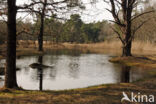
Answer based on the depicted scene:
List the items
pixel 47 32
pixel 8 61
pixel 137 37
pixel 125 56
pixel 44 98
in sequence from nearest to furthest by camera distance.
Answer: pixel 44 98
pixel 8 61
pixel 47 32
pixel 125 56
pixel 137 37

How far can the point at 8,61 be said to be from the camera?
848 cm

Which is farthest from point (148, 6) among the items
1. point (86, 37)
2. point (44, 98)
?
point (44, 98)

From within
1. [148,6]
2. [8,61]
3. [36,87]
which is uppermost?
[148,6]

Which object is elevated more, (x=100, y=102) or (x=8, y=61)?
(x=8, y=61)

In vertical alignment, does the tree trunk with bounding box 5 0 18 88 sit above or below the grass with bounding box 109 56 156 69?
above

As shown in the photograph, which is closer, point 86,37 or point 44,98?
point 44,98

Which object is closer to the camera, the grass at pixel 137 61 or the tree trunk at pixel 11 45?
the tree trunk at pixel 11 45

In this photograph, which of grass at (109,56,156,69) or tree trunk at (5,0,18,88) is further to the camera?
grass at (109,56,156,69)

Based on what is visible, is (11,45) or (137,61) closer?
(11,45)

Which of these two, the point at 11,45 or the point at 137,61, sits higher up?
the point at 11,45

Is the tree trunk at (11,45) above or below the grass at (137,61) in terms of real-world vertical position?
above

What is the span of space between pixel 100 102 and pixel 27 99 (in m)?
2.58

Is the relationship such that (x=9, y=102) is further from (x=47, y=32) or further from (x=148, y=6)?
(x=148, y=6)

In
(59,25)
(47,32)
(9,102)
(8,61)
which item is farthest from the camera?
(59,25)
